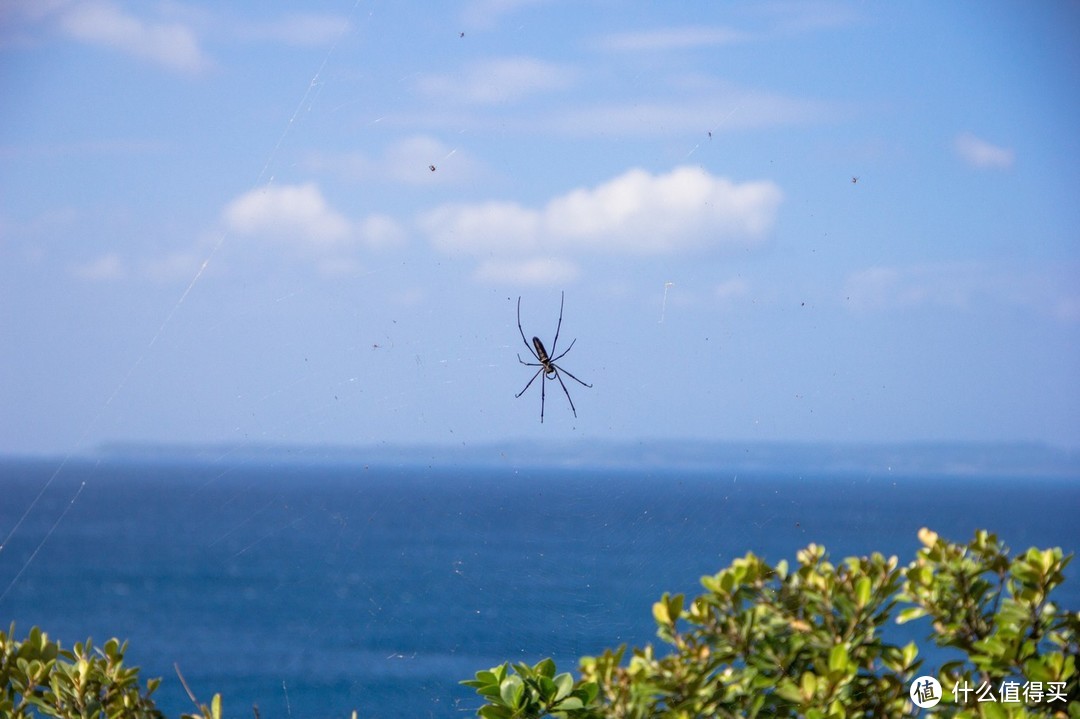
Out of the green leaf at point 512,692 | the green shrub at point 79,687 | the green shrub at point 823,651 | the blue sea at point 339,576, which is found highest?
the green shrub at point 823,651

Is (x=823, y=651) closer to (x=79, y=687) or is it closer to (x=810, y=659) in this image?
(x=810, y=659)

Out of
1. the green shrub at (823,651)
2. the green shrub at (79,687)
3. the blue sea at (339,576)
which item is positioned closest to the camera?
the green shrub at (823,651)

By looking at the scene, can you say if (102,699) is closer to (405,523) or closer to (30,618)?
(30,618)

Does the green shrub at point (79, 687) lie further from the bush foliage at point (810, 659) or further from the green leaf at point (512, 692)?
the green leaf at point (512, 692)

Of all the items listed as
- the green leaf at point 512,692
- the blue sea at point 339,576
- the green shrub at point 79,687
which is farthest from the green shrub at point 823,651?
the blue sea at point 339,576

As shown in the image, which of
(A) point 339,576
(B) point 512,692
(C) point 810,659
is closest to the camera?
(B) point 512,692

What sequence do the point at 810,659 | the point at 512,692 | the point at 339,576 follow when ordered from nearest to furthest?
Result: the point at 512,692 → the point at 810,659 → the point at 339,576

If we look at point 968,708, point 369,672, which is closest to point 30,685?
point 968,708

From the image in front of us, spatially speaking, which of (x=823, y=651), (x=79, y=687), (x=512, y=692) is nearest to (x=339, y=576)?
(x=79, y=687)
